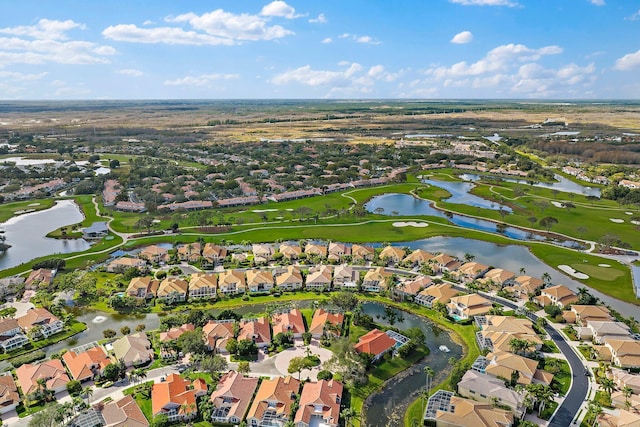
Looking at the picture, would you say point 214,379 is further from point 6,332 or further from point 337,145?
point 337,145

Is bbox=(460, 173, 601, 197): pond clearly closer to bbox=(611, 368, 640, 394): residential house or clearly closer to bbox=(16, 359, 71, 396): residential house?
bbox=(611, 368, 640, 394): residential house

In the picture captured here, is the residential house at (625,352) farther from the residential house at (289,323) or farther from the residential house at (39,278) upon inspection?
the residential house at (39,278)

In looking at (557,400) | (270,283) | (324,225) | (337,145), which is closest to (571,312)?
(557,400)

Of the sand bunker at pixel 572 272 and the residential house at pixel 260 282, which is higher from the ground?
the residential house at pixel 260 282

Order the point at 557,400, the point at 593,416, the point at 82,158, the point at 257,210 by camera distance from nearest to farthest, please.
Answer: the point at 593,416
the point at 557,400
the point at 257,210
the point at 82,158

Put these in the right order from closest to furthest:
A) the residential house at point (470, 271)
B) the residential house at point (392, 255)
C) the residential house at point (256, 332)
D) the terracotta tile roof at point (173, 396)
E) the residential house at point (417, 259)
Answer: the terracotta tile roof at point (173, 396) → the residential house at point (256, 332) → the residential house at point (470, 271) → the residential house at point (417, 259) → the residential house at point (392, 255)

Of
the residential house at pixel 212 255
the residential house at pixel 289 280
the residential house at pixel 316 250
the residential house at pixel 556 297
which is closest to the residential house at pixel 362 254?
the residential house at pixel 316 250

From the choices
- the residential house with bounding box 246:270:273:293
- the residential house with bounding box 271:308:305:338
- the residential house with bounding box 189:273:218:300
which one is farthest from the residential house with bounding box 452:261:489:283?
the residential house with bounding box 189:273:218:300
